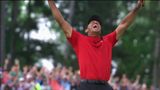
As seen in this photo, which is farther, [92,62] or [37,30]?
[37,30]

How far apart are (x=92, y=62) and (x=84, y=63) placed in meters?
0.10

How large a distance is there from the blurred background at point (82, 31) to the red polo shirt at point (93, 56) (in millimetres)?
34940

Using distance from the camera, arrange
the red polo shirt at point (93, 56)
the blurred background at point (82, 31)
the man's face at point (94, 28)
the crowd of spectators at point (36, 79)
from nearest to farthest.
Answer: the red polo shirt at point (93, 56)
the man's face at point (94, 28)
the crowd of spectators at point (36, 79)
the blurred background at point (82, 31)

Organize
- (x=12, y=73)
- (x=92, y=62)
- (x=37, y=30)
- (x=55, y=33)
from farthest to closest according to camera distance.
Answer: (x=55, y=33), (x=37, y=30), (x=12, y=73), (x=92, y=62)

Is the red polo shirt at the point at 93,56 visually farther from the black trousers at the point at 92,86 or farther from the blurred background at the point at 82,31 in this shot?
the blurred background at the point at 82,31

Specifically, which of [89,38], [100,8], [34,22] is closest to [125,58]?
[100,8]

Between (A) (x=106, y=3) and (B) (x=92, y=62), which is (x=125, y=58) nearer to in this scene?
(A) (x=106, y=3)

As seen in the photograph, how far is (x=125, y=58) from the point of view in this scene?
51.6 meters

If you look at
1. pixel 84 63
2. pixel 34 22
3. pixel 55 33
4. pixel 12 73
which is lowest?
pixel 55 33

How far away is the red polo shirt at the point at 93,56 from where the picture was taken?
27.9 feet

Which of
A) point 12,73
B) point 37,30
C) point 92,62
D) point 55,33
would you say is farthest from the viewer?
point 55,33

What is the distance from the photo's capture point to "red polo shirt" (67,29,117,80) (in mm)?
8500

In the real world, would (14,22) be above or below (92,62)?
below

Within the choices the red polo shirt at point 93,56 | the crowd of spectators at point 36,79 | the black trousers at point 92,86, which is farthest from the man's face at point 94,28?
the crowd of spectators at point 36,79
